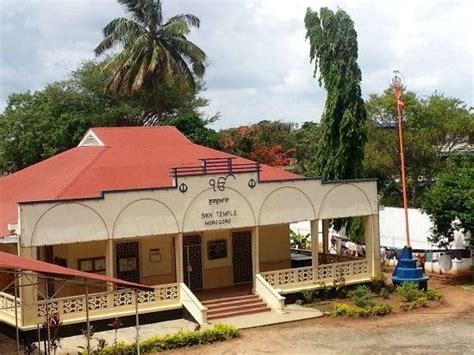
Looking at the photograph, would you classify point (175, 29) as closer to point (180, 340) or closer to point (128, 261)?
point (128, 261)

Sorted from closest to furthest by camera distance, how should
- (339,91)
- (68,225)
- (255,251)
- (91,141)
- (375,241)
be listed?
(68,225), (255,251), (375,241), (91,141), (339,91)

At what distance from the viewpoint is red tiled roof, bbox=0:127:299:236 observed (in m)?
21.7

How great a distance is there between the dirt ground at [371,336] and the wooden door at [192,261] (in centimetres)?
436

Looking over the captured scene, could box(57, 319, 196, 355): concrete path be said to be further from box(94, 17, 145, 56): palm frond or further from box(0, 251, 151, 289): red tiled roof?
box(94, 17, 145, 56): palm frond

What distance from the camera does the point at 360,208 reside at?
24.1m

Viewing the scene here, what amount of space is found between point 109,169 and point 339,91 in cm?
1155

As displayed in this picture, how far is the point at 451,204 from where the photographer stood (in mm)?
25172

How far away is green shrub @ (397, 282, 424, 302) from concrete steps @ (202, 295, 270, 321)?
4700 millimetres

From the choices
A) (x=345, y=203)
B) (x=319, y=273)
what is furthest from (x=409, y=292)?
(x=345, y=203)

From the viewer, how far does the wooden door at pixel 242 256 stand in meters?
24.4

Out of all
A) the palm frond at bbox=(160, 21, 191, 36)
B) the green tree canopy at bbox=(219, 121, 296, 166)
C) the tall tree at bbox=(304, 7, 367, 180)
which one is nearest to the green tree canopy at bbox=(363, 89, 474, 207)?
the green tree canopy at bbox=(219, 121, 296, 166)

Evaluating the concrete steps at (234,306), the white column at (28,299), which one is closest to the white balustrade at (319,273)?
the concrete steps at (234,306)

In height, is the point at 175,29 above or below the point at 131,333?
A: above

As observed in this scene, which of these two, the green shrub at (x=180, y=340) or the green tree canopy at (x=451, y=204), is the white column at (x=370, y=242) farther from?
the green shrub at (x=180, y=340)
